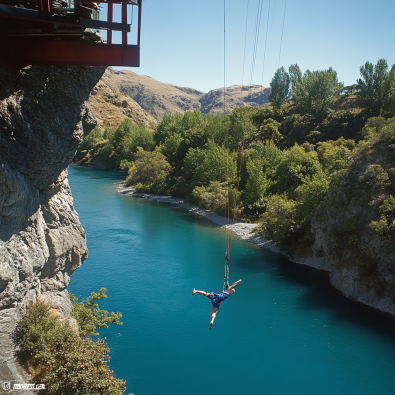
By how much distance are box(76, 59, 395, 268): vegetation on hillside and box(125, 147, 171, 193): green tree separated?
18cm

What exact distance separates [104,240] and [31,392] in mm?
23709

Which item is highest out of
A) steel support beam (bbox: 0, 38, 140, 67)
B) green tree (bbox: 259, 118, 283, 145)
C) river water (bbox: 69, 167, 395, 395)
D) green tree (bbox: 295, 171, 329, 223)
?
steel support beam (bbox: 0, 38, 140, 67)

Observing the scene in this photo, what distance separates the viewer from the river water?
18.3 m

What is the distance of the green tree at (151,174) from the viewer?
6234cm

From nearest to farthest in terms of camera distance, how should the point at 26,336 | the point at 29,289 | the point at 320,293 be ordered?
the point at 26,336, the point at 29,289, the point at 320,293

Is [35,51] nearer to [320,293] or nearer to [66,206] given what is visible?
[66,206]

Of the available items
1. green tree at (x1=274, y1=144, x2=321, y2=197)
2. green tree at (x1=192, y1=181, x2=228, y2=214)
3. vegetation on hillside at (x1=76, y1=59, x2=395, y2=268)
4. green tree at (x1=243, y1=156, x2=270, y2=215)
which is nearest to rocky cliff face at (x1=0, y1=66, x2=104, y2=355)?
vegetation on hillside at (x1=76, y1=59, x2=395, y2=268)

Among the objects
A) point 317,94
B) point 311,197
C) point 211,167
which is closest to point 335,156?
point 311,197

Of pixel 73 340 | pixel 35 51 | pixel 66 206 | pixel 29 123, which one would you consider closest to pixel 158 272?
pixel 66 206

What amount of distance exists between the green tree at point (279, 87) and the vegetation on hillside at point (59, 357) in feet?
209

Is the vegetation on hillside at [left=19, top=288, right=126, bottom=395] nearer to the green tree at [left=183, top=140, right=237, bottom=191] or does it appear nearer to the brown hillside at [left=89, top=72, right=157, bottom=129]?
the green tree at [left=183, top=140, right=237, bottom=191]

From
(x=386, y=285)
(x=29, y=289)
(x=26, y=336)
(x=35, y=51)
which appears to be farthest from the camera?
(x=386, y=285)

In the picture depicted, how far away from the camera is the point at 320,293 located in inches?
1090

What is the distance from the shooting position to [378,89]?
5066 cm
